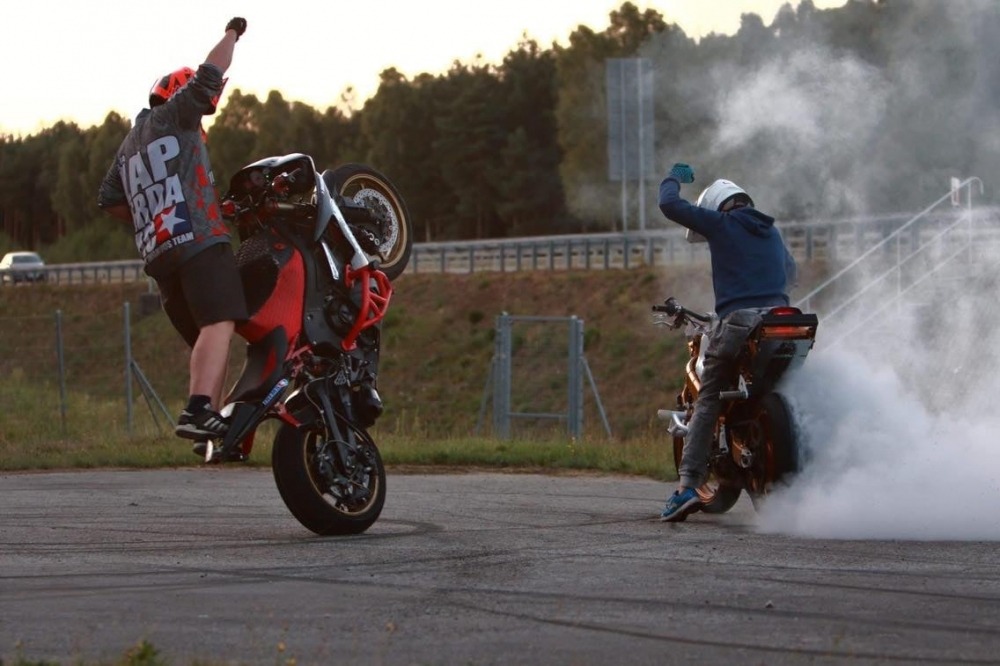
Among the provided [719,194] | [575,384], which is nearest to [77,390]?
[575,384]

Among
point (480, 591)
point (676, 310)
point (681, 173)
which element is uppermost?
point (681, 173)

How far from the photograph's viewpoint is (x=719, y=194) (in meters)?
10.2

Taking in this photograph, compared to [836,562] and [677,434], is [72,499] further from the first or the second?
[836,562]

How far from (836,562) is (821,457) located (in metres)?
1.88

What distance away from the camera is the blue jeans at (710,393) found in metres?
9.89

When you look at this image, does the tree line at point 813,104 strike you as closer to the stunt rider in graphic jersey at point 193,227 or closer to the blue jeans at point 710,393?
the blue jeans at point 710,393

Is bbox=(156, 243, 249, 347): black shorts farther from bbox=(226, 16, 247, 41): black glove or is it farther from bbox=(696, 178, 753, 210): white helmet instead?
bbox=(696, 178, 753, 210): white helmet

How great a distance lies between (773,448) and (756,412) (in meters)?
0.33

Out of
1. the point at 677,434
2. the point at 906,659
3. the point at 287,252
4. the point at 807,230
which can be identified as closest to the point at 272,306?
the point at 287,252

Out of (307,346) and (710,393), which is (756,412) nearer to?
(710,393)

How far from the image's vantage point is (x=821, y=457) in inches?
377

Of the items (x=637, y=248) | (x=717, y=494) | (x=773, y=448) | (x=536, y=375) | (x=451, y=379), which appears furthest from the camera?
(x=637, y=248)

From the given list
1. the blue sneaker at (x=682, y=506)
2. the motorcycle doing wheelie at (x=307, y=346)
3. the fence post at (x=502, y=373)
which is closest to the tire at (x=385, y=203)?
the motorcycle doing wheelie at (x=307, y=346)

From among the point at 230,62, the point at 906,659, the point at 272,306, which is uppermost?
the point at 230,62
